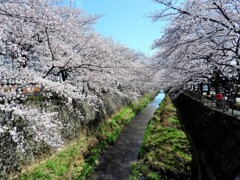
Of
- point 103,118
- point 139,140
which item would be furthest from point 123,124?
point 139,140

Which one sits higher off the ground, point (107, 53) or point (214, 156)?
point (107, 53)

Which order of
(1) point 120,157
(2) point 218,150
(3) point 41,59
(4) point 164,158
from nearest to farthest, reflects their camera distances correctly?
(2) point 218,150 → (3) point 41,59 → (4) point 164,158 → (1) point 120,157

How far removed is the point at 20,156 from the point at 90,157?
15.3ft

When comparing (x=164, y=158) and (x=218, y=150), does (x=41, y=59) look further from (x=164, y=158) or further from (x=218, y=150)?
(x=218, y=150)

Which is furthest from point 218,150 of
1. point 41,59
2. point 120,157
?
point 41,59

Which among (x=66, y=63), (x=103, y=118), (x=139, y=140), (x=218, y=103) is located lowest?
(x=139, y=140)

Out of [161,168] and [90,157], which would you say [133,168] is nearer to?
[161,168]

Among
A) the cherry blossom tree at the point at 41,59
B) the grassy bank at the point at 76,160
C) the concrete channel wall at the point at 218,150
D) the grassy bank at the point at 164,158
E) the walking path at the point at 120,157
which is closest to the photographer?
the cherry blossom tree at the point at 41,59

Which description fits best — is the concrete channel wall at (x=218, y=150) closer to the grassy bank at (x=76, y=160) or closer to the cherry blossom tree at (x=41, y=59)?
the grassy bank at (x=76, y=160)

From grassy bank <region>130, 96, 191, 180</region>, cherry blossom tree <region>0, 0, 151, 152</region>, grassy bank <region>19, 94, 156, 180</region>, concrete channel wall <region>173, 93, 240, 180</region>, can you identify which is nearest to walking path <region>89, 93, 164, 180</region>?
grassy bank <region>19, 94, 156, 180</region>

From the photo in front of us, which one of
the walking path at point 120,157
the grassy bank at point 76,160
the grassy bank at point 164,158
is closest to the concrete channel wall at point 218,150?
the grassy bank at point 164,158

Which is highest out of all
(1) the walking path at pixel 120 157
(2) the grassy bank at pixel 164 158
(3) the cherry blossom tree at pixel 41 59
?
(3) the cherry blossom tree at pixel 41 59

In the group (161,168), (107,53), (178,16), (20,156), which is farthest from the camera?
(107,53)

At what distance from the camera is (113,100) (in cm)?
2944
